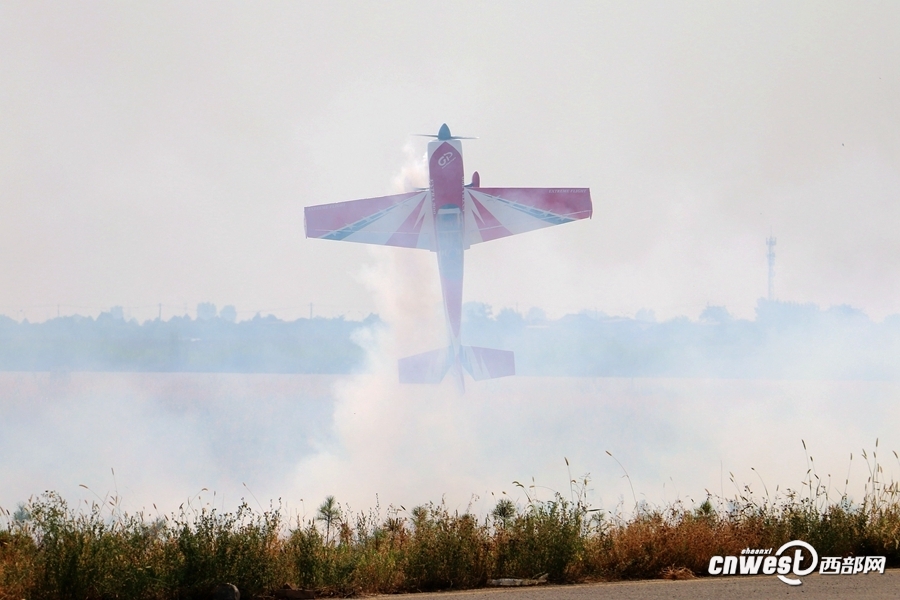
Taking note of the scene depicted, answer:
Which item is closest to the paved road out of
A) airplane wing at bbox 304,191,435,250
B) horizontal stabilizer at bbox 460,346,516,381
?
airplane wing at bbox 304,191,435,250

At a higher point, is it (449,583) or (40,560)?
(40,560)

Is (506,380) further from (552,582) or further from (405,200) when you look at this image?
(552,582)

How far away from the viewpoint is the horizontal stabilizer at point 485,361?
1639 inches

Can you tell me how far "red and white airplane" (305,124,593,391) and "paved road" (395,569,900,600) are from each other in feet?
92.0

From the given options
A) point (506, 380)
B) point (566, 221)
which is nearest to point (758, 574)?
point (566, 221)

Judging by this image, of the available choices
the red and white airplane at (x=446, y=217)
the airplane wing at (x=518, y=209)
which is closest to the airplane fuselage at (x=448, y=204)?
the red and white airplane at (x=446, y=217)

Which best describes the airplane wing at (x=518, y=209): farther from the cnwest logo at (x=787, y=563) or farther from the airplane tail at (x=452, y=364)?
the cnwest logo at (x=787, y=563)

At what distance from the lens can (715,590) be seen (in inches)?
412

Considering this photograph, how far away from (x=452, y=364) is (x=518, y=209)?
8070 millimetres

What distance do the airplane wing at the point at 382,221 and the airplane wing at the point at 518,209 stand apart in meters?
2.05

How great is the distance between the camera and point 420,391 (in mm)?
52312

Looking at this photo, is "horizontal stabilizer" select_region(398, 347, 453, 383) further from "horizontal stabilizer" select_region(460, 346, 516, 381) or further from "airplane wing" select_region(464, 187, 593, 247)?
"airplane wing" select_region(464, 187, 593, 247)

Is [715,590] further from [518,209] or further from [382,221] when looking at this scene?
[382,221]

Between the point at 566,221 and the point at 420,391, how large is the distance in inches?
692
